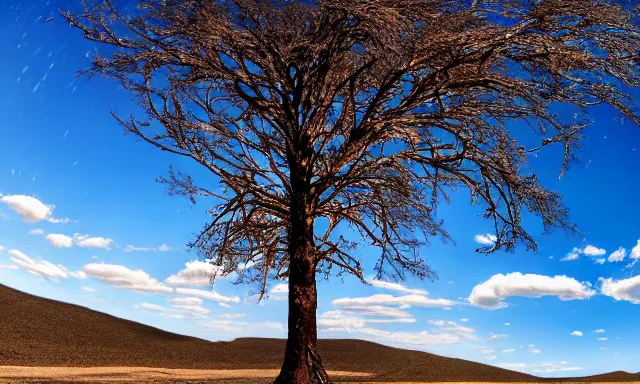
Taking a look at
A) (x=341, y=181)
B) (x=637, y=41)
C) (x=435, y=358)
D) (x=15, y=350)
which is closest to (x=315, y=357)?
(x=341, y=181)

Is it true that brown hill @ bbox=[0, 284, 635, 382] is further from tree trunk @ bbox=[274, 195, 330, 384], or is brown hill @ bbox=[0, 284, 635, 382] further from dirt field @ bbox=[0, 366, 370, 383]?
tree trunk @ bbox=[274, 195, 330, 384]

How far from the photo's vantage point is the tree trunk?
35.9 ft

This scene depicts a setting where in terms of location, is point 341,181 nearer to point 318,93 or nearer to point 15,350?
point 318,93

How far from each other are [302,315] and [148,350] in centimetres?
1513

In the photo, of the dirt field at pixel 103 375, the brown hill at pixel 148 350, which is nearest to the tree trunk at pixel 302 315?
the dirt field at pixel 103 375

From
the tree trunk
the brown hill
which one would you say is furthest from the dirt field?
the tree trunk

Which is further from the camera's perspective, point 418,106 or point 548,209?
point 548,209

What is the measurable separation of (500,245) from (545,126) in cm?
280

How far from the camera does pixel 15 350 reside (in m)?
19.7

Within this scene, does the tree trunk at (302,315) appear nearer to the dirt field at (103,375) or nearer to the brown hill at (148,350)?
the dirt field at (103,375)

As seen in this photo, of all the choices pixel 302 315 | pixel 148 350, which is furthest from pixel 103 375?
pixel 148 350

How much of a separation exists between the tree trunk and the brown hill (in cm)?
684

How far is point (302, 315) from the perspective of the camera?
11086mm

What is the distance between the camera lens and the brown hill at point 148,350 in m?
19.7
